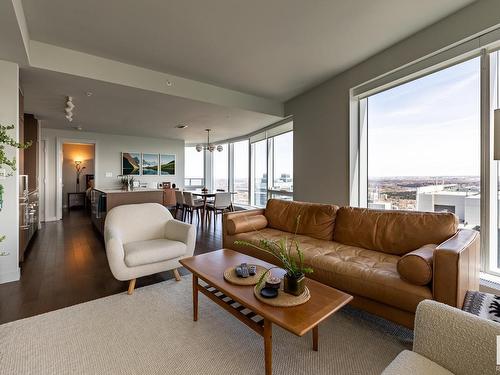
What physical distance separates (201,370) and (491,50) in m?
3.69

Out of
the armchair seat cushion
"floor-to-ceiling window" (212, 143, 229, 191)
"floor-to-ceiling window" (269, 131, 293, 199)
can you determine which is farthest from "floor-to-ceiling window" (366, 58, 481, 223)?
"floor-to-ceiling window" (212, 143, 229, 191)

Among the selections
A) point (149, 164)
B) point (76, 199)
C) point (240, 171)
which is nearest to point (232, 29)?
point (240, 171)

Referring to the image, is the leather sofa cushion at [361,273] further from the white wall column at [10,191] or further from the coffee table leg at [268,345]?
the white wall column at [10,191]

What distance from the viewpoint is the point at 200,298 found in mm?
2320

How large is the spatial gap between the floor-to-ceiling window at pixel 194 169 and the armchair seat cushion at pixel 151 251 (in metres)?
7.05

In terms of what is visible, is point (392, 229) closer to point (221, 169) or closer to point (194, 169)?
point (221, 169)

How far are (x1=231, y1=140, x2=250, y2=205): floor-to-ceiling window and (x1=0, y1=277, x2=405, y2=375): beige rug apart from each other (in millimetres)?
5953

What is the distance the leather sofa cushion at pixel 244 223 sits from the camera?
3133 mm

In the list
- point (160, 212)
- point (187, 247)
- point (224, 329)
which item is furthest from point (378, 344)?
point (160, 212)

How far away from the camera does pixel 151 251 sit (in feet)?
7.96

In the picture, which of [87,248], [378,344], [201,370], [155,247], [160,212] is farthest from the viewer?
[87,248]

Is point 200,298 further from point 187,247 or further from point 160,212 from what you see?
point 160,212

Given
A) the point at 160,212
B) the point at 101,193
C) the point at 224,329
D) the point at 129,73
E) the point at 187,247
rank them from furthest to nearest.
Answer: the point at 101,193
the point at 129,73
the point at 160,212
the point at 187,247
the point at 224,329

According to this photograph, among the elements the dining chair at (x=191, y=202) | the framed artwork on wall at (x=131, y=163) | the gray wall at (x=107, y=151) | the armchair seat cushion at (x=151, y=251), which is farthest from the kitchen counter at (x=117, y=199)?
the framed artwork on wall at (x=131, y=163)
